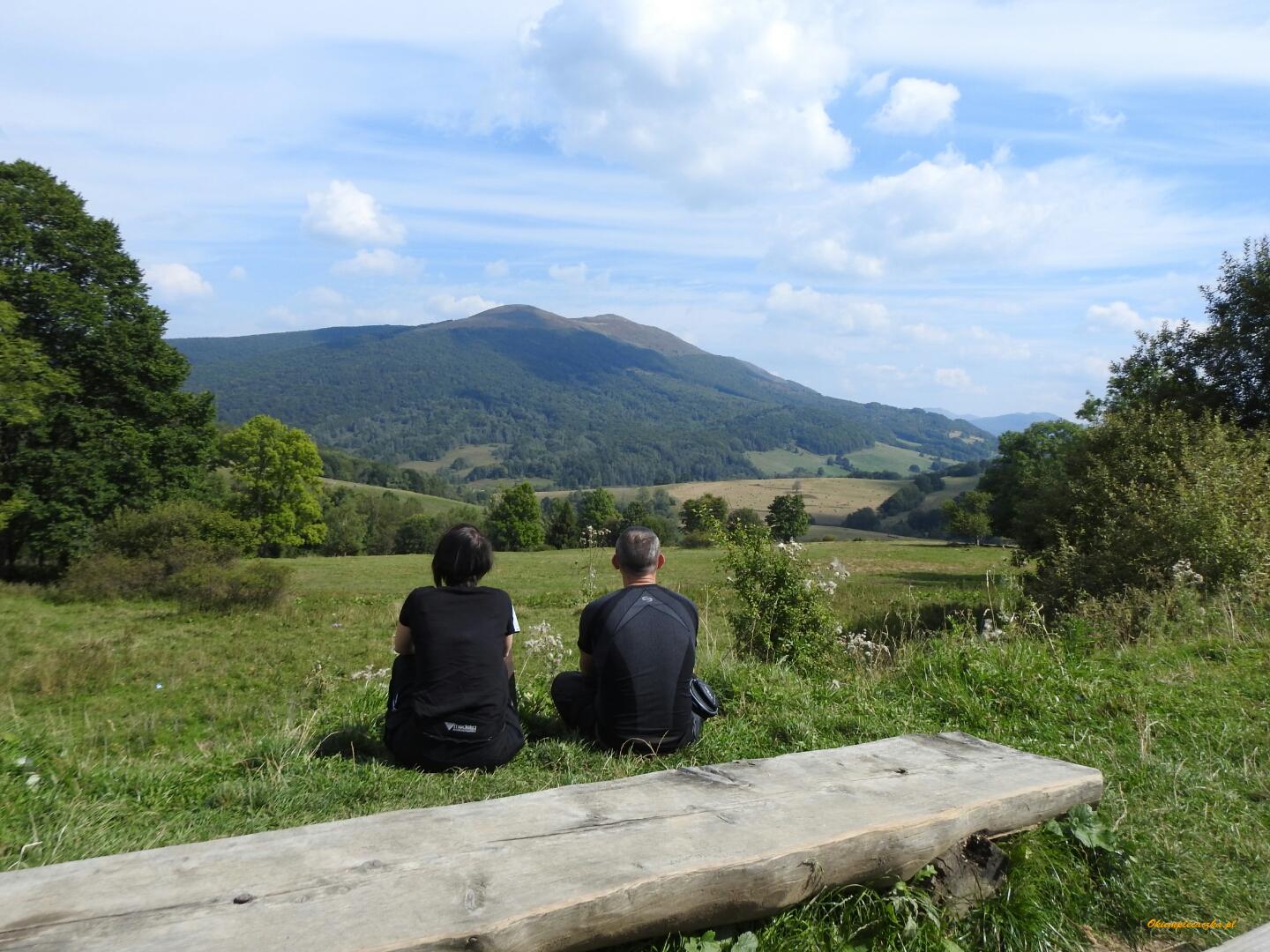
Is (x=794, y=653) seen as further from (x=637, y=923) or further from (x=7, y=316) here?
(x=7, y=316)

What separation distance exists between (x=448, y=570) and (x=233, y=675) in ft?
44.7

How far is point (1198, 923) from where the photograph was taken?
3230 millimetres

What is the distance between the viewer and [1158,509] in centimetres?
1302

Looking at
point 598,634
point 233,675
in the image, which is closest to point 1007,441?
point 233,675

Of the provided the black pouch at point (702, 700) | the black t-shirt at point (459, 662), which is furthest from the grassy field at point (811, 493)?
the black t-shirt at point (459, 662)

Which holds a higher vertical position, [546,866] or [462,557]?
[462,557]

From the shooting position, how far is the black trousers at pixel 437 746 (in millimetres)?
4500

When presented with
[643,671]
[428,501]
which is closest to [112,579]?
[643,671]

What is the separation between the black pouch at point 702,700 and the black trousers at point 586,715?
50 mm

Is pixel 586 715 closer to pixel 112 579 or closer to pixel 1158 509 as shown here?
pixel 1158 509

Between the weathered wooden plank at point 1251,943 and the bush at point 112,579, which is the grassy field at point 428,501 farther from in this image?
the weathered wooden plank at point 1251,943

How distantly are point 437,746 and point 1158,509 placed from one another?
1284 cm

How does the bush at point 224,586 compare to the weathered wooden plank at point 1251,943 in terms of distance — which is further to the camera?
the bush at point 224,586

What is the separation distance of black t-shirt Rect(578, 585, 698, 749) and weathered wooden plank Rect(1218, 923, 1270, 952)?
2.75m
